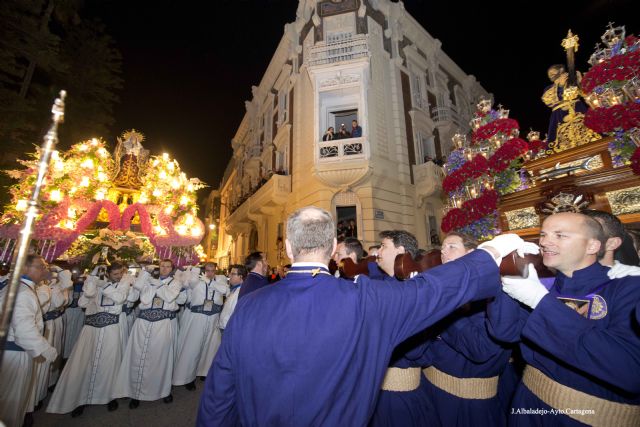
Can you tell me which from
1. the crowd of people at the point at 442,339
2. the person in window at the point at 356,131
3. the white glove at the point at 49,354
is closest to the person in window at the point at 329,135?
the person in window at the point at 356,131

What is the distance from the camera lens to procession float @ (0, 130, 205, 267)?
17.3 feet

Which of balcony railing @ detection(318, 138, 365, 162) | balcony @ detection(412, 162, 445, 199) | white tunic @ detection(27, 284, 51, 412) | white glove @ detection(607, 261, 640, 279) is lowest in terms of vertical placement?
white tunic @ detection(27, 284, 51, 412)

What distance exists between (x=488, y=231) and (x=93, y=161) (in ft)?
28.9

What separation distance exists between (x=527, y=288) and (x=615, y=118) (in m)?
3.92

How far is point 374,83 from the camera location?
12469 mm

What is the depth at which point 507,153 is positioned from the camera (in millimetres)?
4824

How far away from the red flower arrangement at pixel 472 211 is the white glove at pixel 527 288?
3.86 metres

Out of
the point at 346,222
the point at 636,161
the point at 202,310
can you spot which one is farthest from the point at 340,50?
the point at 202,310

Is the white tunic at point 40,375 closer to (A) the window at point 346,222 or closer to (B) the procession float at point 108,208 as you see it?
(B) the procession float at point 108,208

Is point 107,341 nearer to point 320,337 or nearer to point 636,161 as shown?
point 320,337

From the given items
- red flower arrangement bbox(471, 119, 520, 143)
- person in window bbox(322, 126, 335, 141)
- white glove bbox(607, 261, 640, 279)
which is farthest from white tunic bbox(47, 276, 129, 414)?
person in window bbox(322, 126, 335, 141)

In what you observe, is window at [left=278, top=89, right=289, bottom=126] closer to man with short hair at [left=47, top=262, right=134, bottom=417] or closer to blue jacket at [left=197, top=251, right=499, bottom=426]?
man with short hair at [left=47, top=262, right=134, bottom=417]

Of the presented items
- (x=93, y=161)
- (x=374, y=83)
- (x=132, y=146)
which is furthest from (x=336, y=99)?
(x=93, y=161)

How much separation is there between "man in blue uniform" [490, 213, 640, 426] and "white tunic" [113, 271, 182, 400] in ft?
16.3
